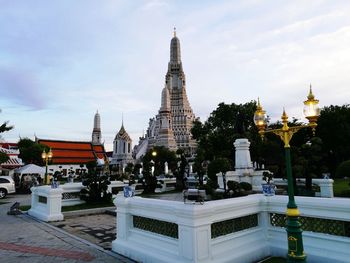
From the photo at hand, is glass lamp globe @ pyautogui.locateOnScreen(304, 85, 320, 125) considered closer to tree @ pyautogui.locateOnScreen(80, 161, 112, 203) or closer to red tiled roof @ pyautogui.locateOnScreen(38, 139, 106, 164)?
tree @ pyautogui.locateOnScreen(80, 161, 112, 203)

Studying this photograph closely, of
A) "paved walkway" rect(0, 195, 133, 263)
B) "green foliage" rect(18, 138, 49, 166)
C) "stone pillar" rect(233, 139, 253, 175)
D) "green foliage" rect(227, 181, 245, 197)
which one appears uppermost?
"green foliage" rect(18, 138, 49, 166)

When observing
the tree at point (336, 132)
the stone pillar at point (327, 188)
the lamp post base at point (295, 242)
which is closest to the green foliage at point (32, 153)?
the tree at point (336, 132)

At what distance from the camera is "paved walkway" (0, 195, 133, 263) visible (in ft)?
24.2

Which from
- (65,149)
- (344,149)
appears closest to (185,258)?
(344,149)

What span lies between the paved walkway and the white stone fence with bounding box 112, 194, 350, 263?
66 cm

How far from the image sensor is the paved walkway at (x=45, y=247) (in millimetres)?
7379

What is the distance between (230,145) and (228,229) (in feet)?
115

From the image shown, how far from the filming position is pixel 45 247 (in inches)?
336

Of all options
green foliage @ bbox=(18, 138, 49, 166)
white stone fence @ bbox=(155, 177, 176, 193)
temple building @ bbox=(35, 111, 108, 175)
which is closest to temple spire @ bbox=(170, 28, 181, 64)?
temple building @ bbox=(35, 111, 108, 175)

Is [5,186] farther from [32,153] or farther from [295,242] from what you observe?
[32,153]

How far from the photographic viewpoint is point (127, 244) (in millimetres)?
7531

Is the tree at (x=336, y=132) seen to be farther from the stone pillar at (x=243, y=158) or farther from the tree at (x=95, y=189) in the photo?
the tree at (x=95, y=189)

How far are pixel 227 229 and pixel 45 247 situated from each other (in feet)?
17.7

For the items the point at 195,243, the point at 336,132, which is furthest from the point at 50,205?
the point at 336,132
